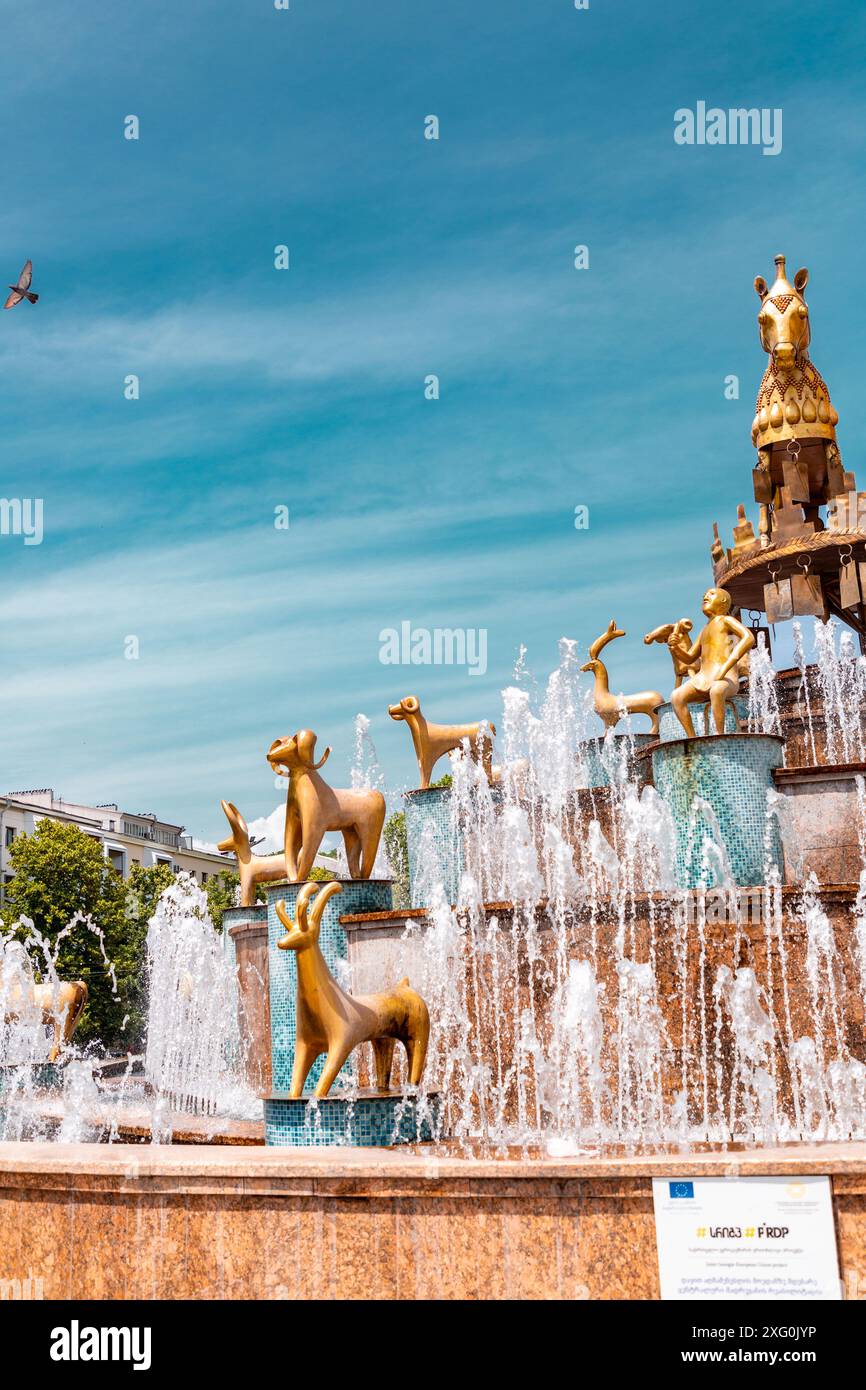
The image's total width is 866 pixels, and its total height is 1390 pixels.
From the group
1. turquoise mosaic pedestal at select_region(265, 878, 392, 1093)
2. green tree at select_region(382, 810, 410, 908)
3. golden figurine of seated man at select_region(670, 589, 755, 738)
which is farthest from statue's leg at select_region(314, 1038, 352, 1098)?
green tree at select_region(382, 810, 410, 908)

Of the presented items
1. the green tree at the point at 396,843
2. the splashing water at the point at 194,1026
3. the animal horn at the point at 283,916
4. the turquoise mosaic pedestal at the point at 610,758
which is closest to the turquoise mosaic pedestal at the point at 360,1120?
the animal horn at the point at 283,916

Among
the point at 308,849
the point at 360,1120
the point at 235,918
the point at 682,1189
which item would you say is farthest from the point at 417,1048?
the point at 235,918

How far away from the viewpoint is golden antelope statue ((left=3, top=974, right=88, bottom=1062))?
58.9 feet

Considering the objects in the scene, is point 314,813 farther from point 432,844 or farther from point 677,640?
point 677,640

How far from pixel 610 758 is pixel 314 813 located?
20.4 ft

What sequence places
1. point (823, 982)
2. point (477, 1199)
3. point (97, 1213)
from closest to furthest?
1. point (477, 1199)
2. point (97, 1213)
3. point (823, 982)

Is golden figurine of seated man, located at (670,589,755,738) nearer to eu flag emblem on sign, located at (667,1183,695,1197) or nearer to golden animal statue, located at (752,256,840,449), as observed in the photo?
eu flag emblem on sign, located at (667,1183,695,1197)

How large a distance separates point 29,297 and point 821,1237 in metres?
17.6

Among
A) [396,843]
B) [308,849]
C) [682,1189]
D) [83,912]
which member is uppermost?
[396,843]

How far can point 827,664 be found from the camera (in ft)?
66.3

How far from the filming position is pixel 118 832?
76.1 m

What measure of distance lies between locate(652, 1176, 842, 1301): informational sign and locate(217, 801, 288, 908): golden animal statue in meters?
11.9
